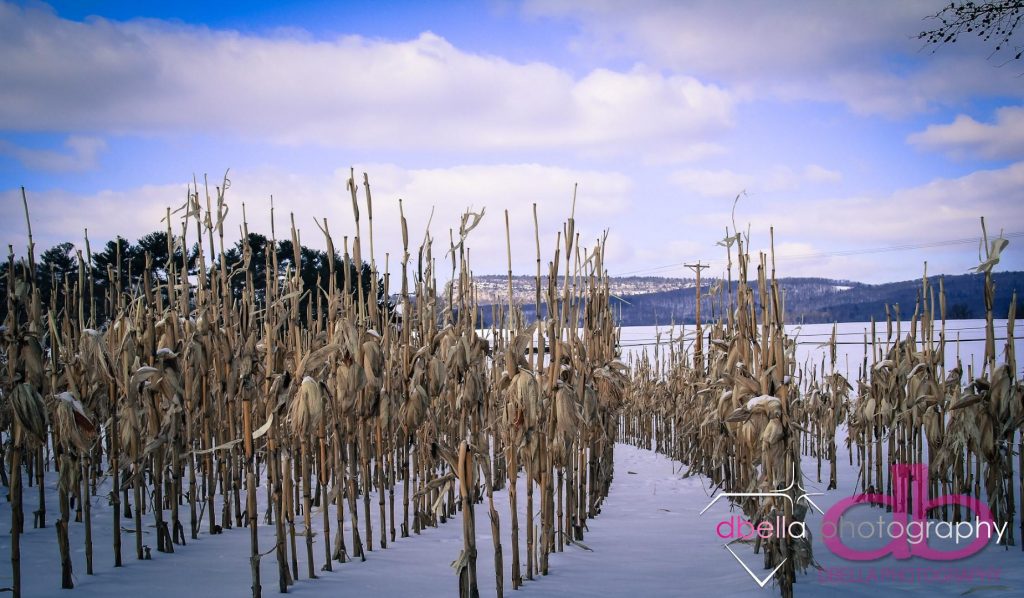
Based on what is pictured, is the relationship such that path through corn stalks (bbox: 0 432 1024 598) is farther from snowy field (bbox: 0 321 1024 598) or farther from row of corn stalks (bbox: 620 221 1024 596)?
row of corn stalks (bbox: 620 221 1024 596)

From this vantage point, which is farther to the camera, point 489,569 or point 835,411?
point 835,411

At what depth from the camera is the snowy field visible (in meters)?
3.92

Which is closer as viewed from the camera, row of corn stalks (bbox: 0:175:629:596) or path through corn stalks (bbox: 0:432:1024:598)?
row of corn stalks (bbox: 0:175:629:596)

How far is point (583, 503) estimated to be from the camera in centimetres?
577

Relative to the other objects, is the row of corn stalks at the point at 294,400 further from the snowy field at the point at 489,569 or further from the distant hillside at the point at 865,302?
the distant hillside at the point at 865,302

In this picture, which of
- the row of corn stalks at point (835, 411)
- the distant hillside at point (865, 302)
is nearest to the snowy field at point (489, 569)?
the row of corn stalks at point (835, 411)

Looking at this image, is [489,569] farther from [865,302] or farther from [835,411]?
[865,302]

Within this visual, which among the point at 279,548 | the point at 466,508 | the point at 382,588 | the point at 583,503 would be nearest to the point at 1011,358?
the point at 583,503

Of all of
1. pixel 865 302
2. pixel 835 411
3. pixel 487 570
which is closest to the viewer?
pixel 487 570

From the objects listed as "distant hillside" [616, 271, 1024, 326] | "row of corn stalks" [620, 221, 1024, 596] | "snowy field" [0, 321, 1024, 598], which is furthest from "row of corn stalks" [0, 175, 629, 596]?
"distant hillside" [616, 271, 1024, 326]

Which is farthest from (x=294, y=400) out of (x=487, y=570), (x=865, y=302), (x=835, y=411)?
(x=865, y=302)

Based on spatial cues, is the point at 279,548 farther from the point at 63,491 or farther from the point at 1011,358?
the point at 1011,358

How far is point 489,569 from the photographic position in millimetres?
4527

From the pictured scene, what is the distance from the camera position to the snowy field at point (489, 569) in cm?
392
